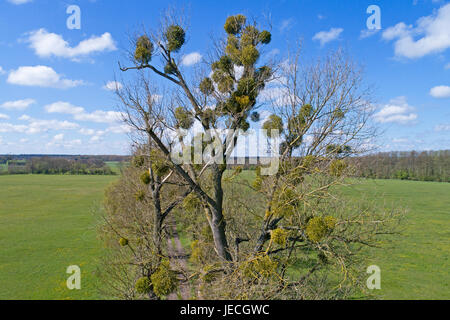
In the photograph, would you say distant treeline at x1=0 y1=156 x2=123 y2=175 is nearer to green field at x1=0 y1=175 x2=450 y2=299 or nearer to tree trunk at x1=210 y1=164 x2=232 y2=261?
green field at x1=0 y1=175 x2=450 y2=299

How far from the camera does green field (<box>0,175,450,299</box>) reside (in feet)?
43.7

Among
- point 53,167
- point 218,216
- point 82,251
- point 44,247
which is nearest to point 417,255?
point 218,216

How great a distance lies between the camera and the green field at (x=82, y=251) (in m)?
13.3

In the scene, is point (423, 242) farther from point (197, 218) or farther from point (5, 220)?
point (5, 220)

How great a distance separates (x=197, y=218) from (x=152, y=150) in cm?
765

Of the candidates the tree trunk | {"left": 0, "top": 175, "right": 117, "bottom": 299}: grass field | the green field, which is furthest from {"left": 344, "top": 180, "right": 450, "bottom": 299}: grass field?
{"left": 0, "top": 175, "right": 117, "bottom": 299}: grass field

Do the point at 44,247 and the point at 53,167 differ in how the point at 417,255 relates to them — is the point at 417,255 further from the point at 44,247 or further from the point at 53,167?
the point at 53,167

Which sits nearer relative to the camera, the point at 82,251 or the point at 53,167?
the point at 82,251

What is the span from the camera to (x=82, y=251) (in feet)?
64.3

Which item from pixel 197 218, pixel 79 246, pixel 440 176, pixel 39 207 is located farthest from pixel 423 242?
pixel 39 207

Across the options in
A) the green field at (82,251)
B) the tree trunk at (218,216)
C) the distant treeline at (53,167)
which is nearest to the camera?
the tree trunk at (218,216)

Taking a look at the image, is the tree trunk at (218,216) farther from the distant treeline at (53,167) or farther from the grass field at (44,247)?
the distant treeline at (53,167)

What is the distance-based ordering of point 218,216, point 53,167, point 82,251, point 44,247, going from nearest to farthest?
point 218,216
point 82,251
point 44,247
point 53,167

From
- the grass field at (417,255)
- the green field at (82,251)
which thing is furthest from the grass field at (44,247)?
the grass field at (417,255)
